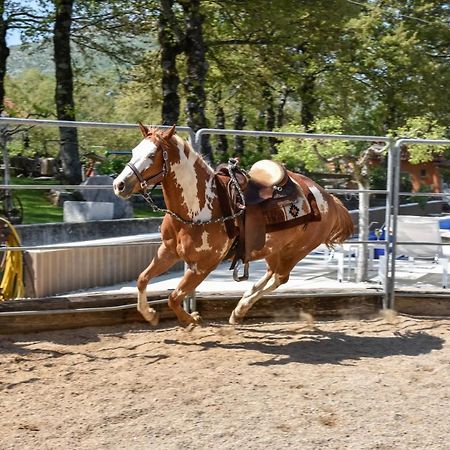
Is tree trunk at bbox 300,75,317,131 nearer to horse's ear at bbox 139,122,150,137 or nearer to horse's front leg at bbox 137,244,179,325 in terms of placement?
horse's front leg at bbox 137,244,179,325

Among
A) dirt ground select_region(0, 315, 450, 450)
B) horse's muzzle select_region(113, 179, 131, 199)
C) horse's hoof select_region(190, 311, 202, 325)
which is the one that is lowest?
dirt ground select_region(0, 315, 450, 450)

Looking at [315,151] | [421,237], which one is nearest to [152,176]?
[315,151]

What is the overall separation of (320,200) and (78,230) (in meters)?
5.93

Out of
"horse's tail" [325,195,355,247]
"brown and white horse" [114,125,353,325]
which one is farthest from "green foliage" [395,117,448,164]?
"brown and white horse" [114,125,353,325]

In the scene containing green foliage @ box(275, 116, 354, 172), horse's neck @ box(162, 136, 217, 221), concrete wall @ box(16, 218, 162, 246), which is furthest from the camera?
concrete wall @ box(16, 218, 162, 246)

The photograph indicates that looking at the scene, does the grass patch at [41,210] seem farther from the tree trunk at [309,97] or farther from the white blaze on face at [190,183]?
the tree trunk at [309,97]

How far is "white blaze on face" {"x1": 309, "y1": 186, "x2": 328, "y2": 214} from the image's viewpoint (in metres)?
6.27

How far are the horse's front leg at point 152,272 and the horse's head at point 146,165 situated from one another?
718 mm

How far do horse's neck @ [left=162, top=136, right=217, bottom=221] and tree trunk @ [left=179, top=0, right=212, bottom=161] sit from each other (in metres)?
8.13

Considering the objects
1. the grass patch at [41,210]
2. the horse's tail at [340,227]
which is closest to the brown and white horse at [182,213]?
the horse's tail at [340,227]

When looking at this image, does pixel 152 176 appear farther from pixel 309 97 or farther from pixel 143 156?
pixel 309 97

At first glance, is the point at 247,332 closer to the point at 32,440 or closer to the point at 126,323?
the point at 126,323

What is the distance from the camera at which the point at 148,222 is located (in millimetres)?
12680

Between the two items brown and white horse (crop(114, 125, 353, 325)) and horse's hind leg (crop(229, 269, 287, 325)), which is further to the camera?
horse's hind leg (crop(229, 269, 287, 325))
